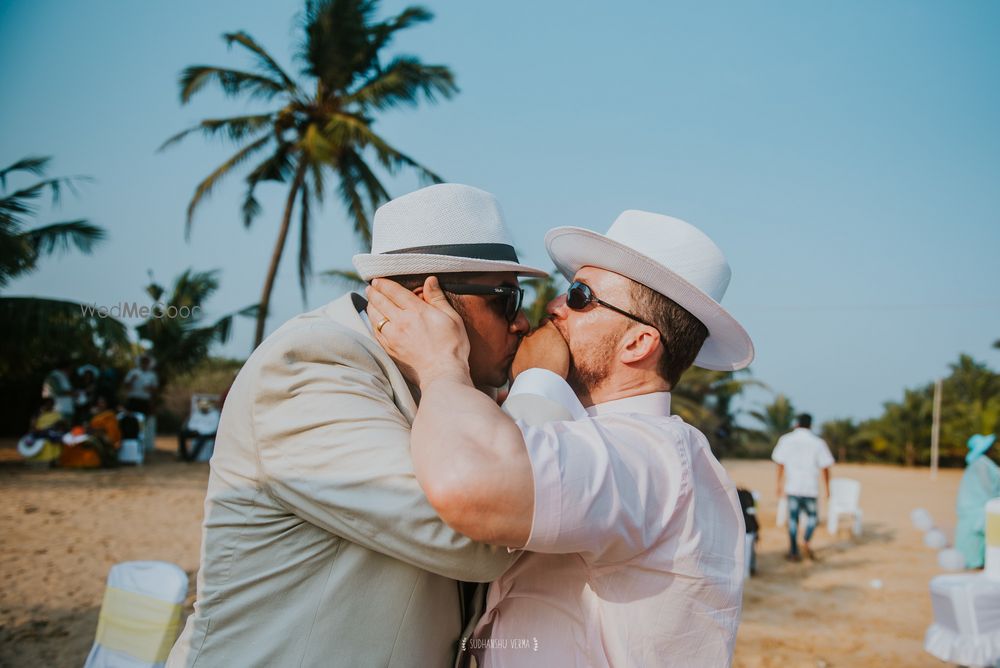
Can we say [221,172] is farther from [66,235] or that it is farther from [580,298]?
[580,298]

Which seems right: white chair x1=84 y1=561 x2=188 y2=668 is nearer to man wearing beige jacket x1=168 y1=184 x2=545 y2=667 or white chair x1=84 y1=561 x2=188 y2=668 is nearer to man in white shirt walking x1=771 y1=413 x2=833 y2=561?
man wearing beige jacket x1=168 y1=184 x2=545 y2=667

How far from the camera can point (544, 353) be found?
2.10 metres

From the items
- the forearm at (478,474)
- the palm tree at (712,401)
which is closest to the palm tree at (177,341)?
the palm tree at (712,401)

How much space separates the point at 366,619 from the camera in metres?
1.64

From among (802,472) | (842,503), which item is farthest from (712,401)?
(802,472)

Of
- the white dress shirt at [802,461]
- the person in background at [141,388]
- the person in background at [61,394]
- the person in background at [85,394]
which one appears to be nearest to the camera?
the white dress shirt at [802,461]

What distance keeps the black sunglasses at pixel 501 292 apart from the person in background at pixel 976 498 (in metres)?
8.22

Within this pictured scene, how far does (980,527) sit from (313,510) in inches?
374

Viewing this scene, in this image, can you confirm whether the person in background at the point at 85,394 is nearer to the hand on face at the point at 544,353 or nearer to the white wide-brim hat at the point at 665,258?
the hand on face at the point at 544,353

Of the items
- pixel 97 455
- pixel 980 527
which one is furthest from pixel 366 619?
pixel 97 455

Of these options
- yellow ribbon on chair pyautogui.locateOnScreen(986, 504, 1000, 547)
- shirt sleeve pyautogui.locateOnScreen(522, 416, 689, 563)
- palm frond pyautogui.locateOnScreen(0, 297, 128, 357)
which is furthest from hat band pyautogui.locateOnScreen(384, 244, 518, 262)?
palm frond pyautogui.locateOnScreen(0, 297, 128, 357)

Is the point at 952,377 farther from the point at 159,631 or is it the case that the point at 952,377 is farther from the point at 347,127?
the point at 159,631

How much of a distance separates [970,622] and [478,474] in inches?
212

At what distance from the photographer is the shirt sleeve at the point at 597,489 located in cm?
139
